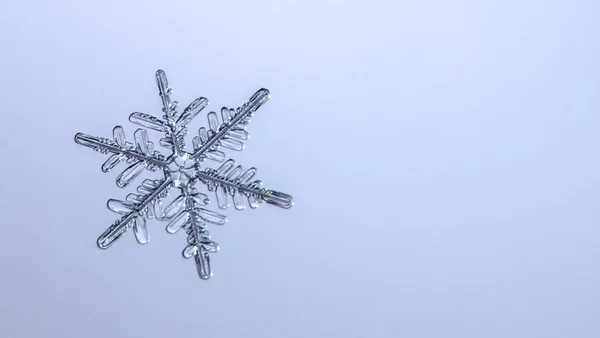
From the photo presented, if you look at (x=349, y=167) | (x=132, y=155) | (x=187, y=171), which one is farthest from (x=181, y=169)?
(x=349, y=167)

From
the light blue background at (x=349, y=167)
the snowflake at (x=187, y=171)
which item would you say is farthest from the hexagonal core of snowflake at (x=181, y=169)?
the light blue background at (x=349, y=167)

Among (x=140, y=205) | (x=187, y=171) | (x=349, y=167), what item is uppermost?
(x=349, y=167)

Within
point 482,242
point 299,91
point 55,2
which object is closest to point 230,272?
point 299,91

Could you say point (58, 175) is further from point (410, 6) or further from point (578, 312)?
point (578, 312)

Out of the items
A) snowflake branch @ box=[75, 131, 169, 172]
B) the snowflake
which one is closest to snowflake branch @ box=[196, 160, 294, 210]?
the snowflake

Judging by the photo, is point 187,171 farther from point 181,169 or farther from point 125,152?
point 125,152

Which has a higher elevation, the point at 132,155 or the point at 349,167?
the point at 349,167

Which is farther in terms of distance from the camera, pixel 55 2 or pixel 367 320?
pixel 367 320
